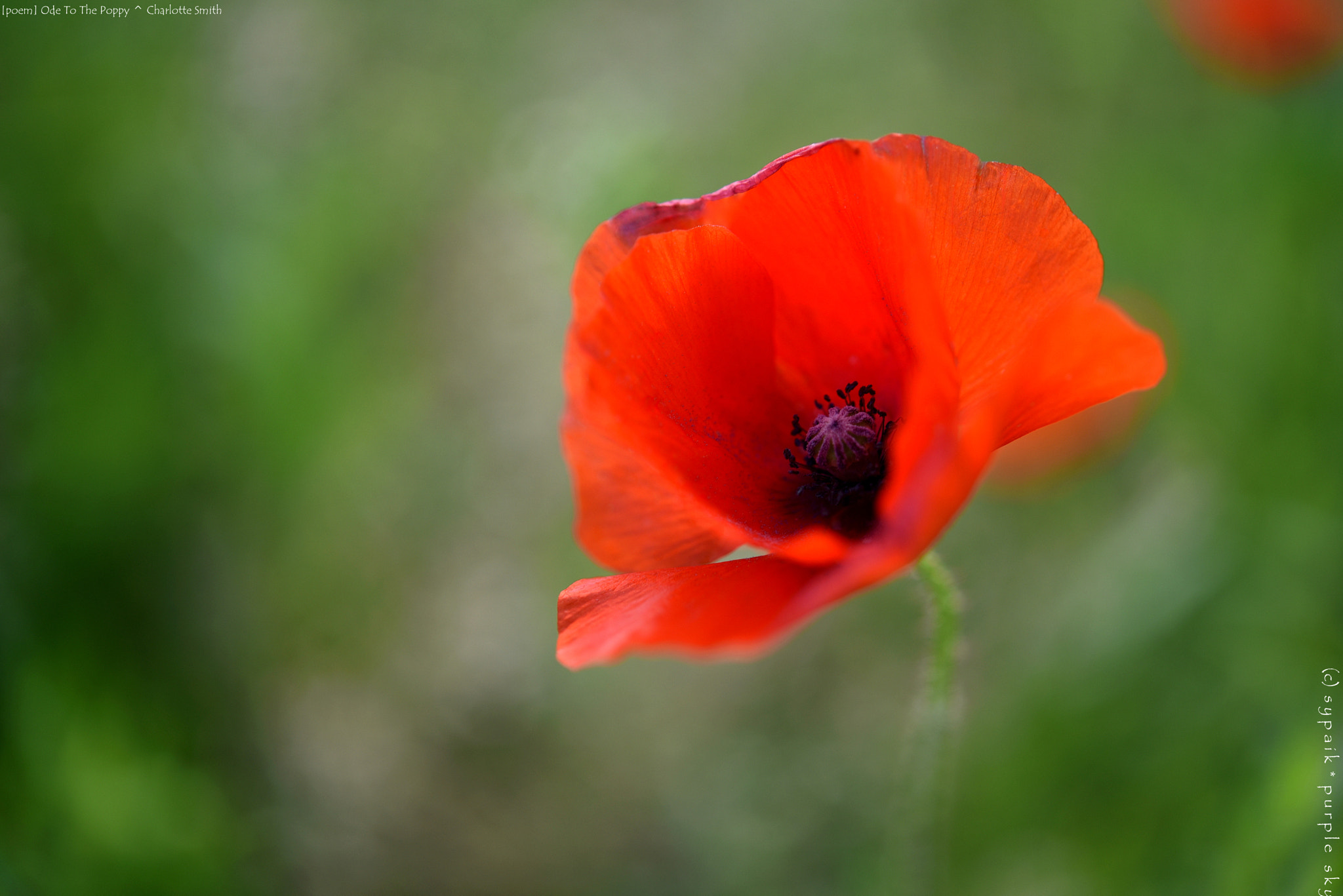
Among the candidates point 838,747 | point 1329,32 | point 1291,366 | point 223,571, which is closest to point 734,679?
point 838,747

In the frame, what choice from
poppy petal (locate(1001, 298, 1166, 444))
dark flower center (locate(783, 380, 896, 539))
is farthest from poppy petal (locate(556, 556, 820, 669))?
poppy petal (locate(1001, 298, 1166, 444))

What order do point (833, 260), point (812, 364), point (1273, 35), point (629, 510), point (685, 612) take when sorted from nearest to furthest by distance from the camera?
point (685, 612), point (629, 510), point (833, 260), point (812, 364), point (1273, 35)

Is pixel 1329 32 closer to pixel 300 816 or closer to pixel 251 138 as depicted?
pixel 251 138

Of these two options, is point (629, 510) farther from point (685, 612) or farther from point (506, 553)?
point (506, 553)

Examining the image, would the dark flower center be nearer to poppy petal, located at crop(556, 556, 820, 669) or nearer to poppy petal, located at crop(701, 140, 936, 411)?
poppy petal, located at crop(701, 140, 936, 411)

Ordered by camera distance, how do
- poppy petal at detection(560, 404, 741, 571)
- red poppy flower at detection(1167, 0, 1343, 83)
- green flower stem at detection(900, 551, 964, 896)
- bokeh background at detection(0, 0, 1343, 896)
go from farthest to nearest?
red poppy flower at detection(1167, 0, 1343, 83), bokeh background at detection(0, 0, 1343, 896), green flower stem at detection(900, 551, 964, 896), poppy petal at detection(560, 404, 741, 571)

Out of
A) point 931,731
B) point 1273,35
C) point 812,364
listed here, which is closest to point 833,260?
point 812,364
